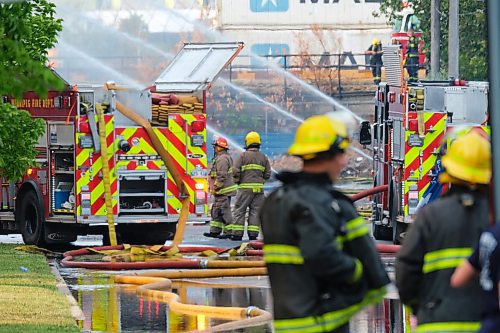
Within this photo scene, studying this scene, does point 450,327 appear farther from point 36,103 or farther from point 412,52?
point 412,52

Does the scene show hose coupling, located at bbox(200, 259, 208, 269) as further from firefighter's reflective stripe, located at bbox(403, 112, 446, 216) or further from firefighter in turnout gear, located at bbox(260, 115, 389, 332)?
firefighter in turnout gear, located at bbox(260, 115, 389, 332)

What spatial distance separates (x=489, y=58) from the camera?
5586mm

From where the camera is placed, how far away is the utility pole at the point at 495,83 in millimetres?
5527

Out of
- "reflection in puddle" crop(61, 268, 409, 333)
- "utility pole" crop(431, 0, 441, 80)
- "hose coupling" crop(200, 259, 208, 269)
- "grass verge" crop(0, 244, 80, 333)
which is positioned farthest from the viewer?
A: "utility pole" crop(431, 0, 441, 80)

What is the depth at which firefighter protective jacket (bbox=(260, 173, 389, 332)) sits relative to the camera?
5582 millimetres

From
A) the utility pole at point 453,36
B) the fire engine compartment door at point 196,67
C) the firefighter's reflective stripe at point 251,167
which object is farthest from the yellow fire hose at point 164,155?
the utility pole at point 453,36

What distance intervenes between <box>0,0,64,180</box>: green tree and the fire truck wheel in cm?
210

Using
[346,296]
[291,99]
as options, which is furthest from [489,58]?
[291,99]

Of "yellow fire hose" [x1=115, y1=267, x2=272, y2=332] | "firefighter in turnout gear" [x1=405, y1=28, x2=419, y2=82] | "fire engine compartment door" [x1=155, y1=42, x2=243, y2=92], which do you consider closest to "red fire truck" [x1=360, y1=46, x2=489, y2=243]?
"fire engine compartment door" [x1=155, y1=42, x2=243, y2=92]

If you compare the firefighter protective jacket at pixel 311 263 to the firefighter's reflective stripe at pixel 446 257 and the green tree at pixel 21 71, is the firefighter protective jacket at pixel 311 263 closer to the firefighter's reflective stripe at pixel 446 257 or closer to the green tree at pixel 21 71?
the firefighter's reflective stripe at pixel 446 257

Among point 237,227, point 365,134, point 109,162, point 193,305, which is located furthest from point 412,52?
point 193,305

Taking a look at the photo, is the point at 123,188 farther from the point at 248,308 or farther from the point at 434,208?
the point at 434,208

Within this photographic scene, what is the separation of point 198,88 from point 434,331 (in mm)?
13457

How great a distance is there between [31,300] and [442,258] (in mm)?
7018
